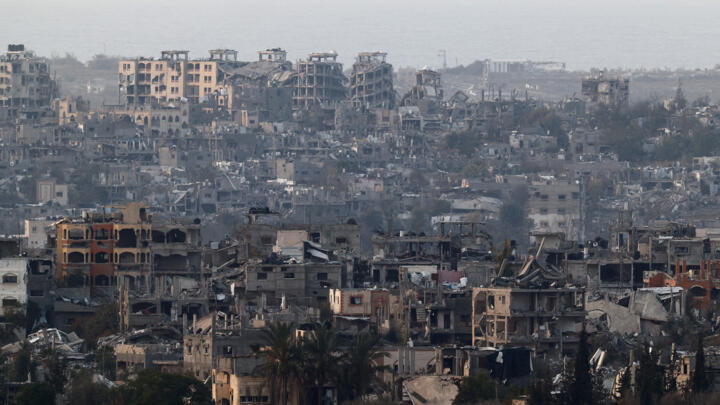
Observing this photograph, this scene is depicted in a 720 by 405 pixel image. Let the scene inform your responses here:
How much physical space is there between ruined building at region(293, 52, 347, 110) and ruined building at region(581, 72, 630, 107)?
15096 mm

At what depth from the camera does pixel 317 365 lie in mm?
55812

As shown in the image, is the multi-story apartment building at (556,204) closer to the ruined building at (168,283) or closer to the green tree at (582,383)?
the ruined building at (168,283)

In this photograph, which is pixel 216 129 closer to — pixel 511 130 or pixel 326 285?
pixel 511 130

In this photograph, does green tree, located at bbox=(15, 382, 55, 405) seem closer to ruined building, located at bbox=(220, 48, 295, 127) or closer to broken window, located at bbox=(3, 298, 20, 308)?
broken window, located at bbox=(3, 298, 20, 308)

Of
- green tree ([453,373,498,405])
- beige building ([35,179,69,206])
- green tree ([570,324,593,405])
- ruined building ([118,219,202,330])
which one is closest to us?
green tree ([570,324,593,405])

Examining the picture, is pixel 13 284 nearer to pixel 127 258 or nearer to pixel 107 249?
pixel 107 249

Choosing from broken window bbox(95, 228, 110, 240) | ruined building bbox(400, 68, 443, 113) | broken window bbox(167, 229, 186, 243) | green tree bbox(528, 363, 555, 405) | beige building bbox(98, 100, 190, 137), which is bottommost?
green tree bbox(528, 363, 555, 405)

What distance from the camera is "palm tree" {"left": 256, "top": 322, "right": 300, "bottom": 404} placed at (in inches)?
2174

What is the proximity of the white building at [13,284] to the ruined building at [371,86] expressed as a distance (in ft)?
262

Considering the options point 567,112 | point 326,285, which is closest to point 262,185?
point 567,112

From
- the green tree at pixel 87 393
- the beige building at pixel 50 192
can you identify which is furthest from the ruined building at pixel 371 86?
the green tree at pixel 87 393

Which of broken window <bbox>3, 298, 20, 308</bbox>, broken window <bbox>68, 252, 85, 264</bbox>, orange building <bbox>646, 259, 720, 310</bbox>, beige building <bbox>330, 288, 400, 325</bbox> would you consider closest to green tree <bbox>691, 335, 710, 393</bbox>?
Result: beige building <bbox>330, 288, 400, 325</bbox>

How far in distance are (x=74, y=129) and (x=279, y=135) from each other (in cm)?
1080

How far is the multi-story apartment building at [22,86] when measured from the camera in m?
152
